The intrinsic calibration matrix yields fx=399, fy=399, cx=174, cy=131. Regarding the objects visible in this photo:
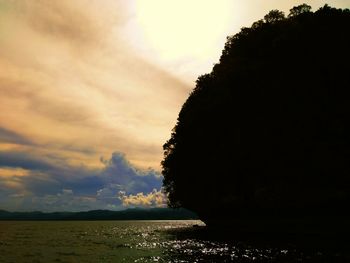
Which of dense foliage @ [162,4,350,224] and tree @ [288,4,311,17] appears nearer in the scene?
dense foliage @ [162,4,350,224]

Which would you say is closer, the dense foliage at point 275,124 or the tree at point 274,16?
the dense foliage at point 275,124

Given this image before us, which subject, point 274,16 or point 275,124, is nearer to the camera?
point 275,124

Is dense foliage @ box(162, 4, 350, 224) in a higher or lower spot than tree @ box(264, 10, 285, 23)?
lower

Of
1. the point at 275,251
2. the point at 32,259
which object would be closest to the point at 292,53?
the point at 275,251

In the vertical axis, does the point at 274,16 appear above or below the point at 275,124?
above

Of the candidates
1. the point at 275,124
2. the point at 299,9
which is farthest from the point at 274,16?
the point at 275,124

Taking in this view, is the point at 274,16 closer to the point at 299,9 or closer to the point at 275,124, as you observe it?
the point at 299,9

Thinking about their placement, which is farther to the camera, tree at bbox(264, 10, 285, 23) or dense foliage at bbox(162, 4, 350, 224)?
tree at bbox(264, 10, 285, 23)

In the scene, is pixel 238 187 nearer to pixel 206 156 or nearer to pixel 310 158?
pixel 206 156

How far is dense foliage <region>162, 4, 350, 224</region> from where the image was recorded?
54.9 metres

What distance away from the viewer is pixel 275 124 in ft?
200

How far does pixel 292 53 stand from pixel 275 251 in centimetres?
3273

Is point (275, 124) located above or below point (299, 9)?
below

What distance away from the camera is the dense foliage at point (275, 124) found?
54.9 meters
